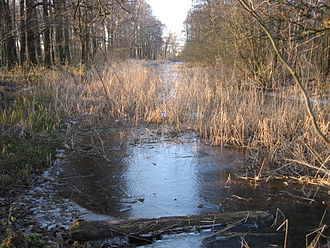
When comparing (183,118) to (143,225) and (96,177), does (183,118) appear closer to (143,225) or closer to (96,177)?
(96,177)

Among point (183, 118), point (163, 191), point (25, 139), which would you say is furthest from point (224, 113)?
point (25, 139)

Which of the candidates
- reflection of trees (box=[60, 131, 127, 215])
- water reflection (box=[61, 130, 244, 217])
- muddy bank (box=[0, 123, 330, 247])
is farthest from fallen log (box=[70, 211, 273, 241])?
reflection of trees (box=[60, 131, 127, 215])

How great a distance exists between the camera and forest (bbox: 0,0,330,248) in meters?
3.13

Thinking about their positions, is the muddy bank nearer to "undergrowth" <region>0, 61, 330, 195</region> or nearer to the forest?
the forest

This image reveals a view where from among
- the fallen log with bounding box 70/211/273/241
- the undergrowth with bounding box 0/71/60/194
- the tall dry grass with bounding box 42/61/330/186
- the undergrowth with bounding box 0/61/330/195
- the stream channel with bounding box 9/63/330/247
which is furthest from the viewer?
the tall dry grass with bounding box 42/61/330/186

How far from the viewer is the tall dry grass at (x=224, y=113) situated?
5.17 m

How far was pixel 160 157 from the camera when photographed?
568 centimetres

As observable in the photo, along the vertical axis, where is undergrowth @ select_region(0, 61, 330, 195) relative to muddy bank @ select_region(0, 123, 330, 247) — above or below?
above

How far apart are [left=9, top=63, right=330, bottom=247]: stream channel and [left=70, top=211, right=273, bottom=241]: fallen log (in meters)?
0.10

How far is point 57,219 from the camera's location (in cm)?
343

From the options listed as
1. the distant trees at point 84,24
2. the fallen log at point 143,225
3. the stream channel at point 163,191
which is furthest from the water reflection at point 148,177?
the distant trees at point 84,24

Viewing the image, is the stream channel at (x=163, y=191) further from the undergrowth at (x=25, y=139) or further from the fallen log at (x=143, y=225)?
the undergrowth at (x=25, y=139)

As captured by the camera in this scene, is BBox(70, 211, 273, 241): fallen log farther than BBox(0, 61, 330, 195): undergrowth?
No

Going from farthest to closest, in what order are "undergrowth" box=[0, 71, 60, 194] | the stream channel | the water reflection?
1. "undergrowth" box=[0, 71, 60, 194]
2. the water reflection
3. the stream channel
